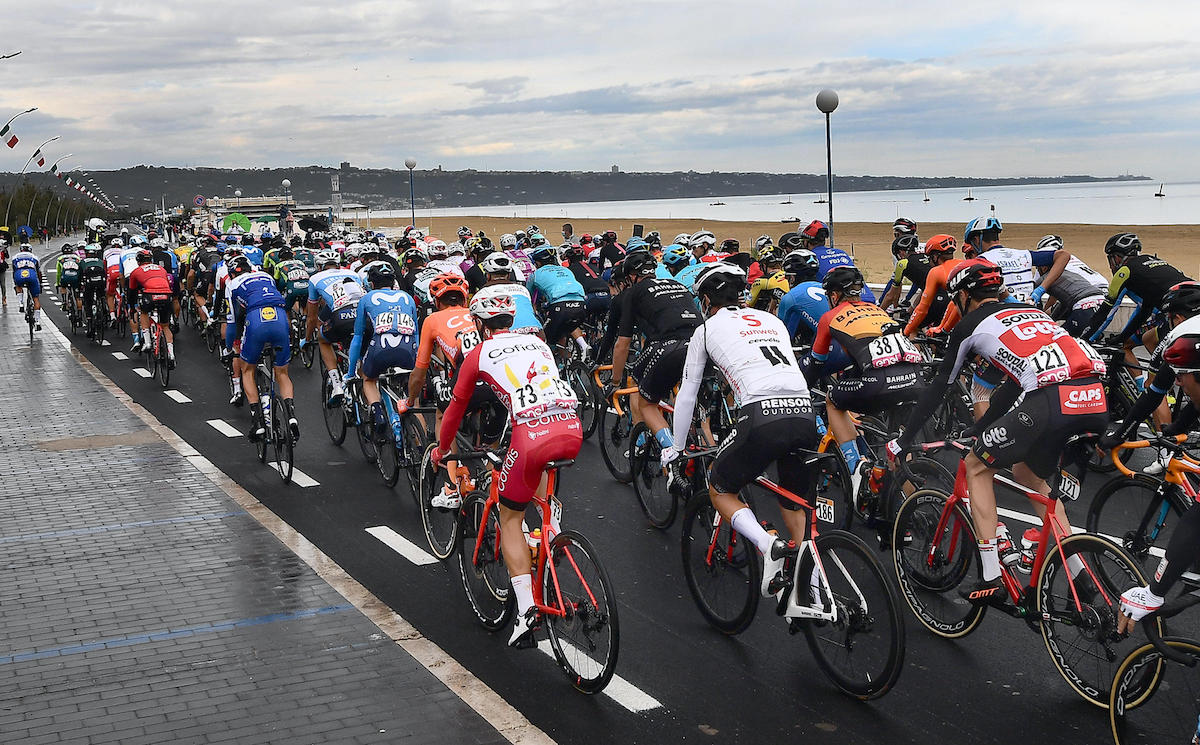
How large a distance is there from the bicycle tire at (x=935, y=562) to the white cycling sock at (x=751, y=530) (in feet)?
3.69

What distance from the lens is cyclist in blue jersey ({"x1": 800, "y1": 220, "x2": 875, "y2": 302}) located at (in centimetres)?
1225

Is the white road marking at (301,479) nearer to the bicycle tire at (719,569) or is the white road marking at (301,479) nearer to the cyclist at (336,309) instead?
the cyclist at (336,309)

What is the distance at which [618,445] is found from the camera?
403 inches

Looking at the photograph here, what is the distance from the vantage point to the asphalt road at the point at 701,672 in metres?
5.09

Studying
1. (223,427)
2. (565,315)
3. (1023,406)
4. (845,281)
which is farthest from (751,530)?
(223,427)

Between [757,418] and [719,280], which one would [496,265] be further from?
[757,418]

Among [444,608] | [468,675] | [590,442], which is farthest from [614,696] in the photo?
[590,442]

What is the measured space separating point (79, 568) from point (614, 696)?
446 centimetres

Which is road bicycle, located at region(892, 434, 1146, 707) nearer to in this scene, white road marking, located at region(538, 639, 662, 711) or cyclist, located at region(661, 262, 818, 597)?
cyclist, located at region(661, 262, 818, 597)

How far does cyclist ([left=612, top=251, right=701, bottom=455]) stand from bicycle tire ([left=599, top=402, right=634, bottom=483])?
1.13 m

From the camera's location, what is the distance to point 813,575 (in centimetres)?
534

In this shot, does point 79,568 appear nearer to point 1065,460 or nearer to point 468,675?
point 468,675

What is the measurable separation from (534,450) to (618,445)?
15.4ft

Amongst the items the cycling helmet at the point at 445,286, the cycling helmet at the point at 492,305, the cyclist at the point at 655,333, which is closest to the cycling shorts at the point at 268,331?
the cycling helmet at the point at 445,286
